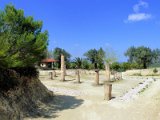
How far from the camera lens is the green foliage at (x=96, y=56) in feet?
239

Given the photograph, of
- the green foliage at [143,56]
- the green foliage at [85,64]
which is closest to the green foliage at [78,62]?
the green foliage at [85,64]

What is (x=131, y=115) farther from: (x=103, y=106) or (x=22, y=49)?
(x=22, y=49)

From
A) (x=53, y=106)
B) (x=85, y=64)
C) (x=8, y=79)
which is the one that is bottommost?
(x=53, y=106)

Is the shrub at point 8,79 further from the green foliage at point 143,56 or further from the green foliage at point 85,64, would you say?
the green foliage at point 143,56

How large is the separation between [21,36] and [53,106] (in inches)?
187

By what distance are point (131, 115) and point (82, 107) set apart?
3.36 m

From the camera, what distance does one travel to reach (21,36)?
17.3 m

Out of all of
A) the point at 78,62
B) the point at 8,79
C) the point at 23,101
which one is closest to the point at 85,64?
the point at 78,62

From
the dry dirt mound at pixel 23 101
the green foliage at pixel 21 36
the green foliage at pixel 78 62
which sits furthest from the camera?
the green foliage at pixel 78 62

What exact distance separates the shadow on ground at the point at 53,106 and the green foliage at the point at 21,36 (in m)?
2.63

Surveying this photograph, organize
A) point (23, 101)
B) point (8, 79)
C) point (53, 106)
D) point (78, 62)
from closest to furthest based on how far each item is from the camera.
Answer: point (23, 101) → point (8, 79) → point (53, 106) → point (78, 62)

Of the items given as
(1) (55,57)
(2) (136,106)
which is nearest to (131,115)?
(2) (136,106)

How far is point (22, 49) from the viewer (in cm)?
1741

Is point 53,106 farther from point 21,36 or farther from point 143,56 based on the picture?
point 143,56
